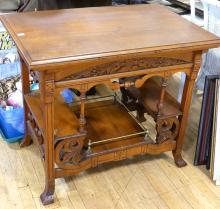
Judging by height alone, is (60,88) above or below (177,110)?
above

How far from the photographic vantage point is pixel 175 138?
5.91 feet

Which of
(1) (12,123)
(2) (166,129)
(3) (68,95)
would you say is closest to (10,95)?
(1) (12,123)

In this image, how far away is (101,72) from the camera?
1.41 m

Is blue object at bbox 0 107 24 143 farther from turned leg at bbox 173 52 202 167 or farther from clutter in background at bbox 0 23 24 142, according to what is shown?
turned leg at bbox 173 52 202 167

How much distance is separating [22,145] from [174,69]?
3.13 ft

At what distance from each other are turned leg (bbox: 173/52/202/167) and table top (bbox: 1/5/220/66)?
0.40 feet

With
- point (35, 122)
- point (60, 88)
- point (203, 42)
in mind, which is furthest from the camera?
point (35, 122)

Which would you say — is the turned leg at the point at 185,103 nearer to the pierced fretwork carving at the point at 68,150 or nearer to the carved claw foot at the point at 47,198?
the pierced fretwork carving at the point at 68,150

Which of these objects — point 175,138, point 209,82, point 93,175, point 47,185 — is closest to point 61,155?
point 47,185

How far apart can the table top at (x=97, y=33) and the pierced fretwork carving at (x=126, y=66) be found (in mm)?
75

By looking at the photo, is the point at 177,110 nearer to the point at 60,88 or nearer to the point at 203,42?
the point at 203,42

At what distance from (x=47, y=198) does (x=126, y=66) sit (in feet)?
2.31

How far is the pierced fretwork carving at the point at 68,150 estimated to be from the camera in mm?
1535

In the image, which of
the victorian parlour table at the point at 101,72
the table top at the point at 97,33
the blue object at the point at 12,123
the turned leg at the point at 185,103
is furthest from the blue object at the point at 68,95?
the turned leg at the point at 185,103
